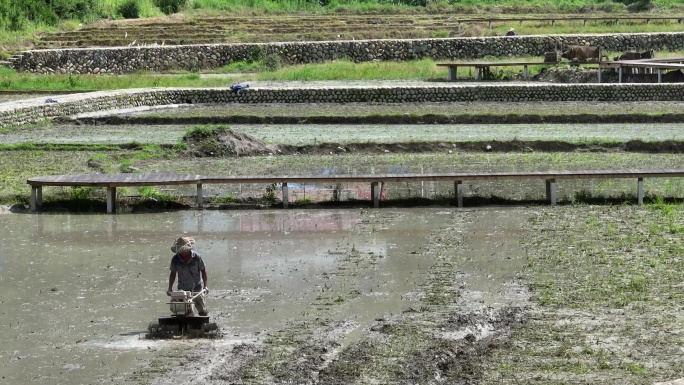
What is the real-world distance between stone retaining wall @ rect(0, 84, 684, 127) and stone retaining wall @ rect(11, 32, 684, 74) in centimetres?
→ 1199

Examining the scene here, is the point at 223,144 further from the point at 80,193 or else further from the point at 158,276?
the point at 158,276

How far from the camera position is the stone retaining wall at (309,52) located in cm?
4700

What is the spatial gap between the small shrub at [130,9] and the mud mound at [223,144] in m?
35.2

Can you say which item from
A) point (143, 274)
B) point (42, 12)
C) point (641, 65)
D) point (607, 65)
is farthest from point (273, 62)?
point (143, 274)

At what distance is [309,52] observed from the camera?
162 feet

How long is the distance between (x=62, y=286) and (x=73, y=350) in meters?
2.60

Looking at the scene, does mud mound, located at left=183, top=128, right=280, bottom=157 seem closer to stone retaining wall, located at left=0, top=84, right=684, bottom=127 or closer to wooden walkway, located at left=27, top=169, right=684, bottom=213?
wooden walkway, located at left=27, top=169, right=684, bottom=213

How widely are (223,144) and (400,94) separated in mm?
11644

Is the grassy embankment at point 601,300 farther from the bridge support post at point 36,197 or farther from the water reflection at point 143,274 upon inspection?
the bridge support post at point 36,197

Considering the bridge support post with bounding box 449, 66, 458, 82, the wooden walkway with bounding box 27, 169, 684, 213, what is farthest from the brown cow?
the wooden walkway with bounding box 27, 169, 684, 213

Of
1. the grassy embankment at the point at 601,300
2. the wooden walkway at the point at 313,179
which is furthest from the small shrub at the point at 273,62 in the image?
the grassy embankment at the point at 601,300

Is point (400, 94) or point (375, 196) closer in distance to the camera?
point (375, 196)

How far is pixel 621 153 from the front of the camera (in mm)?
23484

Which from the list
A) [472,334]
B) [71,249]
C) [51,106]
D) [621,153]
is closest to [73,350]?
[472,334]
